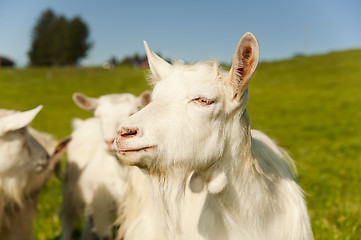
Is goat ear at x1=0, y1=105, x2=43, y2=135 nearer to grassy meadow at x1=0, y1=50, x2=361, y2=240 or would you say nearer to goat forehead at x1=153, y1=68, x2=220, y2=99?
grassy meadow at x1=0, y1=50, x2=361, y2=240

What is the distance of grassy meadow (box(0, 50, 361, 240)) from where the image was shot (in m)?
6.00

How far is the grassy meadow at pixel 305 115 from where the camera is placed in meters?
6.00

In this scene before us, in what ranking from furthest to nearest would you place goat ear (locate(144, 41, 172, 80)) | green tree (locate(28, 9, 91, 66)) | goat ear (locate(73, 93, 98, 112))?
green tree (locate(28, 9, 91, 66)) < goat ear (locate(73, 93, 98, 112)) < goat ear (locate(144, 41, 172, 80))

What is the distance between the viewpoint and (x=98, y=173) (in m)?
4.85

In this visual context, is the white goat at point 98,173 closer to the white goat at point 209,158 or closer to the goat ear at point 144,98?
the goat ear at point 144,98

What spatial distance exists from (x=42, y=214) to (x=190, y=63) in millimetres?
5105

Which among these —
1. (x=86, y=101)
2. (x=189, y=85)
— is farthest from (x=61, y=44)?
(x=189, y=85)

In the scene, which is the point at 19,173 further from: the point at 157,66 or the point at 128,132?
the point at 128,132

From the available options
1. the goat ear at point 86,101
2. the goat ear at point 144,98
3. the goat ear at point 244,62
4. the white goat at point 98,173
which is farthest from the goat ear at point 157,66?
the goat ear at point 86,101

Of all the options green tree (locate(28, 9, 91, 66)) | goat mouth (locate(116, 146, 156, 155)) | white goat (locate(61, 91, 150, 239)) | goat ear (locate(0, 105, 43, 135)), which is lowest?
green tree (locate(28, 9, 91, 66))

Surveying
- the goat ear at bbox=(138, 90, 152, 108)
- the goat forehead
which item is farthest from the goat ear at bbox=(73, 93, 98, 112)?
the goat forehead

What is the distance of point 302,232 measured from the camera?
2.63 meters

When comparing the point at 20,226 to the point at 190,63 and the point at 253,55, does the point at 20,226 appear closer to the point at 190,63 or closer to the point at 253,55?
the point at 190,63

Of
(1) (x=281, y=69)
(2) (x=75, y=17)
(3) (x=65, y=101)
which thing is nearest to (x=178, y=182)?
(3) (x=65, y=101)
